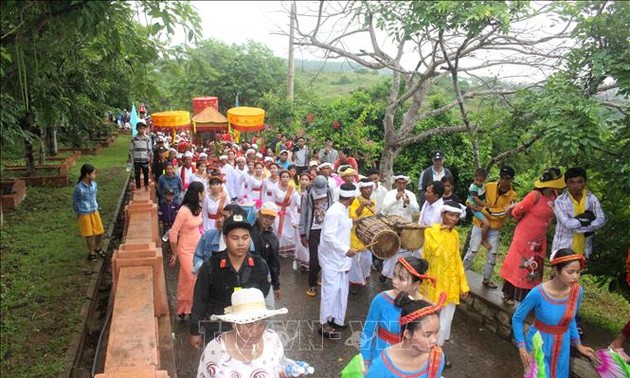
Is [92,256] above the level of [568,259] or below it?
below

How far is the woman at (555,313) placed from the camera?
3959 mm

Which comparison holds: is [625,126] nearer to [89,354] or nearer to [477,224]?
[477,224]

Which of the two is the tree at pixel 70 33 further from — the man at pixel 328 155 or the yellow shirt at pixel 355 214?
the man at pixel 328 155

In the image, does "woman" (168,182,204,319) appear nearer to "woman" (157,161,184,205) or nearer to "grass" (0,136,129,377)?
"grass" (0,136,129,377)

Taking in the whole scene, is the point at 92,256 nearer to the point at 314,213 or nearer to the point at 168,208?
the point at 168,208

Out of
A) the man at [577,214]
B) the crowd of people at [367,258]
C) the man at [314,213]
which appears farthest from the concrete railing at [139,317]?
the man at [577,214]

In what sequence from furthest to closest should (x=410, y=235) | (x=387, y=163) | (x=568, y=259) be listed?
(x=387, y=163), (x=410, y=235), (x=568, y=259)

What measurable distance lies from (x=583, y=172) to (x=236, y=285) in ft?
12.3

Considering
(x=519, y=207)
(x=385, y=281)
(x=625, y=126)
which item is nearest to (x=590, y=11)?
(x=625, y=126)

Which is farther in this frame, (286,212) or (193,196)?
(286,212)

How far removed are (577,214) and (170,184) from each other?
7.07m

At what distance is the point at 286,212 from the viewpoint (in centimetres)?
928

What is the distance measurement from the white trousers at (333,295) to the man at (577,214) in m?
2.36

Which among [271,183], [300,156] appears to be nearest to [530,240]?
[271,183]
